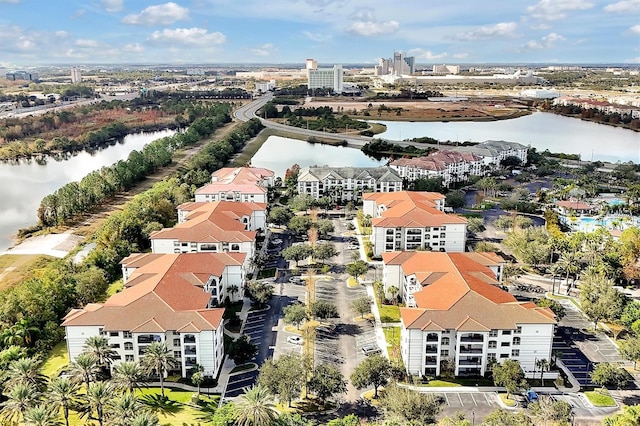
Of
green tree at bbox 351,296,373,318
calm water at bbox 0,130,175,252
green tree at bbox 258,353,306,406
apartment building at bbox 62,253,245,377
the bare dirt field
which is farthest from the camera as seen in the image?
the bare dirt field

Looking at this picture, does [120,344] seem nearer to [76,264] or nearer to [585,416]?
[76,264]

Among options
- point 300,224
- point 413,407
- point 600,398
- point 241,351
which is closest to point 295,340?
point 241,351

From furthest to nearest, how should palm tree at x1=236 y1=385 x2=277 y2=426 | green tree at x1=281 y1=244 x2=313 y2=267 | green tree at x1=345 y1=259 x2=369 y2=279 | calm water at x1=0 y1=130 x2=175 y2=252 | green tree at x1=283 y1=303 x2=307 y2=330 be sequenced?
calm water at x1=0 y1=130 x2=175 y2=252
green tree at x1=281 y1=244 x2=313 y2=267
green tree at x1=345 y1=259 x2=369 y2=279
green tree at x1=283 y1=303 x2=307 y2=330
palm tree at x1=236 y1=385 x2=277 y2=426

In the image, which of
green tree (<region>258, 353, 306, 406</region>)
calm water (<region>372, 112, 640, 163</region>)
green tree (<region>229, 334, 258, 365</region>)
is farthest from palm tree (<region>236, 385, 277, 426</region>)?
calm water (<region>372, 112, 640, 163</region>)

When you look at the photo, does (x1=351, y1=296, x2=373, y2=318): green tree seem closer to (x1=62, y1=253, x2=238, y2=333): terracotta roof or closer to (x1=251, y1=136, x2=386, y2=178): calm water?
(x1=62, y1=253, x2=238, y2=333): terracotta roof

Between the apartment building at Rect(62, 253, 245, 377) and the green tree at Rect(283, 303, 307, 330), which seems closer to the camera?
the apartment building at Rect(62, 253, 245, 377)

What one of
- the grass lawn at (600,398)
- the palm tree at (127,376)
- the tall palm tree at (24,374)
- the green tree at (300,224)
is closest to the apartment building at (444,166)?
the green tree at (300,224)

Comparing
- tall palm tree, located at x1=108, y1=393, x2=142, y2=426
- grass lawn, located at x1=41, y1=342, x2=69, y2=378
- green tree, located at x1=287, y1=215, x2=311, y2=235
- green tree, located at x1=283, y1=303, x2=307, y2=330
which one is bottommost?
grass lawn, located at x1=41, y1=342, x2=69, y2=378
